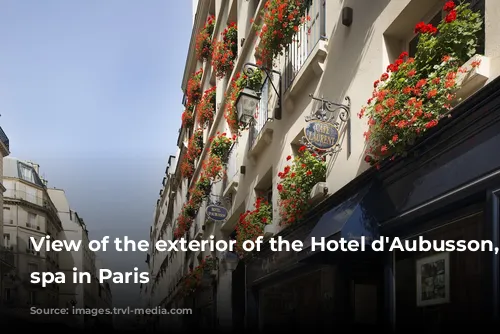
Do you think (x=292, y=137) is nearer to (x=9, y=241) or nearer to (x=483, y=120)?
(x=483, y=120)

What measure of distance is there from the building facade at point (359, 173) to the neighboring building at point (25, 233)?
498 centimetres

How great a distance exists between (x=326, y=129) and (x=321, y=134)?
13 cm

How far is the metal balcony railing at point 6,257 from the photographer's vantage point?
14.3 m

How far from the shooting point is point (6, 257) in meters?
14.5

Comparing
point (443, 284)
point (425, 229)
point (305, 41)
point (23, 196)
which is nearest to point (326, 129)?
point (425, 229)

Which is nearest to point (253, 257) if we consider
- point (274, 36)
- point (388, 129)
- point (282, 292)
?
point (282, 292)

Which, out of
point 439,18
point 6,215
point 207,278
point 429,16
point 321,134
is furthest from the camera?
point 207,278

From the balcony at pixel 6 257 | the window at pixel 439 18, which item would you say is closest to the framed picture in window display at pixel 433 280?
the window at pixel 439 18

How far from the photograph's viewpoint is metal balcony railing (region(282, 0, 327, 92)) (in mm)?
9031

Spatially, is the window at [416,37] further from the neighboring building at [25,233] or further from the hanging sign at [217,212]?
the neighboring building at [25,233]

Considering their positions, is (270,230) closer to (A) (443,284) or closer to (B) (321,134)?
(B) (321,134)

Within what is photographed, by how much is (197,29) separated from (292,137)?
1549 cm

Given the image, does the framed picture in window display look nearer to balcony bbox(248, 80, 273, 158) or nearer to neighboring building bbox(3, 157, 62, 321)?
balcony bbox(248, 80, 273, 158)

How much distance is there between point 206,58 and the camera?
2169 centimetres
